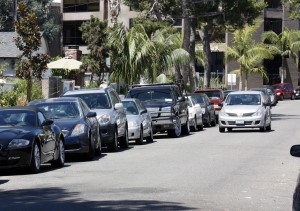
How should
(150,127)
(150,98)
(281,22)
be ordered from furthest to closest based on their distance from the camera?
(281,22) < (150,98) < (150,127)

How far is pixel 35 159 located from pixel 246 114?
1866cm

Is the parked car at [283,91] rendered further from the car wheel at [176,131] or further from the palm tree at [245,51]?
the car wheel at [176,131]

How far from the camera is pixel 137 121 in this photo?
29641 millimetres

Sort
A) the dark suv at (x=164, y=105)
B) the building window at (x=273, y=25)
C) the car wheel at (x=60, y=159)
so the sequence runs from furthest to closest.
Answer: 1. the building window at (x=273, y=25)
2. the dark suv at (x=164, y=105)
3. the car wheel at (x=60, y=159)

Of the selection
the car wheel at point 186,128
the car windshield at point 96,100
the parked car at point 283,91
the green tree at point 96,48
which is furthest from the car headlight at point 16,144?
the parked car at point 283,91

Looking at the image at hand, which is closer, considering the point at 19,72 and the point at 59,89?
the point at 19,72

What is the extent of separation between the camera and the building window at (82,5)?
3538 inches

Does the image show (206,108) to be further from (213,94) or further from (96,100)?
(96,100)

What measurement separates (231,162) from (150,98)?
13324 mm

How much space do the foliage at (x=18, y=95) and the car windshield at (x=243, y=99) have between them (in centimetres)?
863

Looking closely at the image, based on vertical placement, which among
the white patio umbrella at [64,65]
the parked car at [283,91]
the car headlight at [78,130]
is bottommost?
the parked car at [283,91]

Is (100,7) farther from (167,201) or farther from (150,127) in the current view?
(167,201)

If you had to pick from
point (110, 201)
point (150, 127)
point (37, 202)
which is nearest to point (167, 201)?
point (110, 201)

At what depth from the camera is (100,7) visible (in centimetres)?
8881
